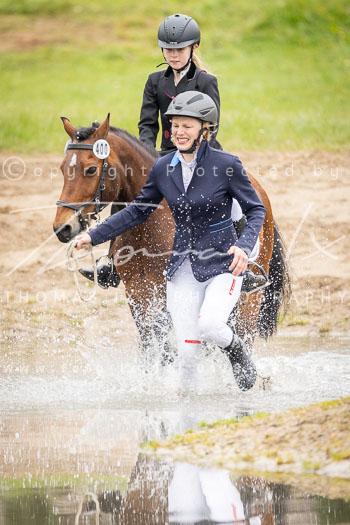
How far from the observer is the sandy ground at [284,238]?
10414 millimetres

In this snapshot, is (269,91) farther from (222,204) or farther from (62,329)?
(222,204)

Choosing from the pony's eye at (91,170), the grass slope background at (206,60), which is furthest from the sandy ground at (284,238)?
the pony's eye at (91,170)

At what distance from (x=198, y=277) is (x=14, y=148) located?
11.5 metres

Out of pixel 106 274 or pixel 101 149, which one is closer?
pixel 101 149

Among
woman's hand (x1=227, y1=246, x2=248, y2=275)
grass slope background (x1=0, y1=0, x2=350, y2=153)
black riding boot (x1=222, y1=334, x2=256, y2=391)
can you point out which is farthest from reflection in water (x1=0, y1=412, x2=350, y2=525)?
grass slope background (x1=0, y1=0, x2=350, y2=153)

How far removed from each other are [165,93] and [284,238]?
5.37 m

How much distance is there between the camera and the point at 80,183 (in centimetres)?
678

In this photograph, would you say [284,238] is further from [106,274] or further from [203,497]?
[203,497]

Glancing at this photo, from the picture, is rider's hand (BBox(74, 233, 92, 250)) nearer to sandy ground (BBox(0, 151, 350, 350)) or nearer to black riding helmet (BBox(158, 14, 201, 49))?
black riding helmet (BBox(158, 14, 201, 49))

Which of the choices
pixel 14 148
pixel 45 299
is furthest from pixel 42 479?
pixel 14 148

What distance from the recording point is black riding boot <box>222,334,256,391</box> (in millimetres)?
6698

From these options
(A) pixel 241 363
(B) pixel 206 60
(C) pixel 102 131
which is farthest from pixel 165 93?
(B) pixel 206 60

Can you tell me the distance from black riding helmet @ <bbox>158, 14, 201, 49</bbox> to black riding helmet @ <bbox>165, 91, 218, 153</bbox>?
3.25 feet

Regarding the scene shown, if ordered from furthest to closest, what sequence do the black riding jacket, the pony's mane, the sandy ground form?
the sandy ground
the black riding jacket
the pony's mane
